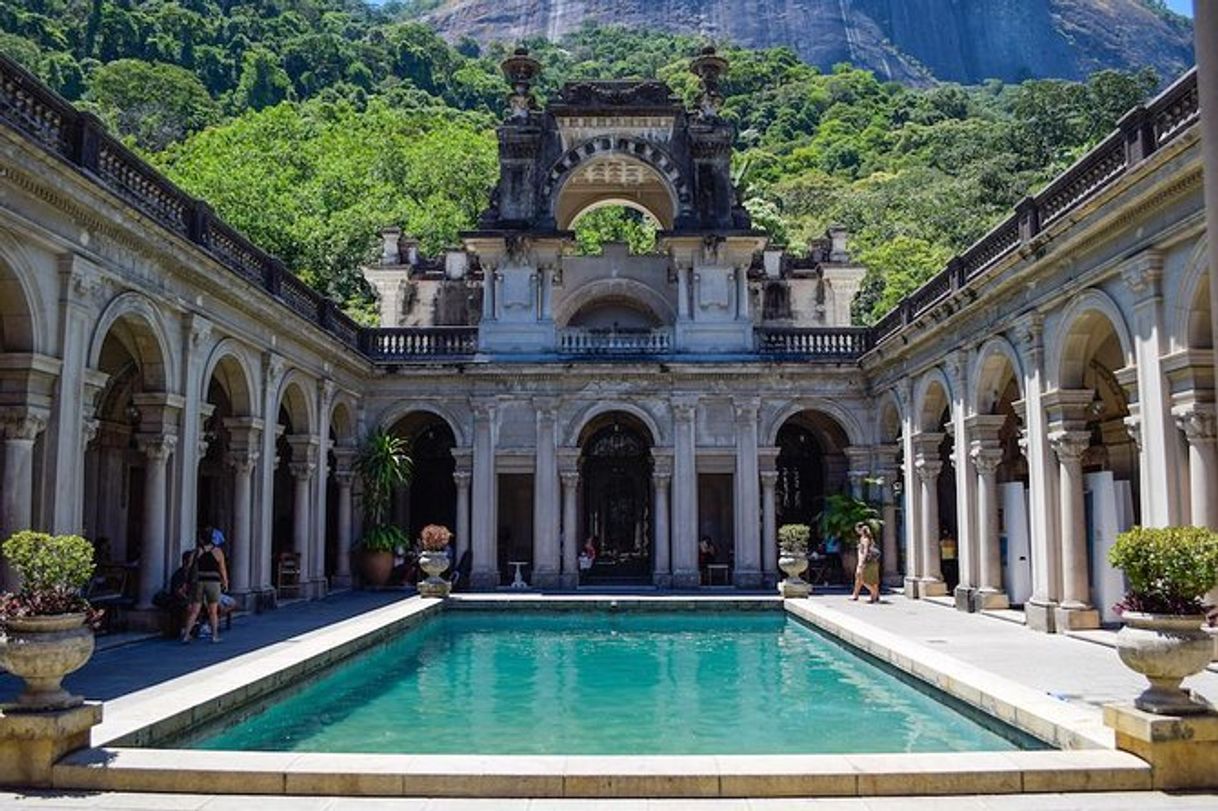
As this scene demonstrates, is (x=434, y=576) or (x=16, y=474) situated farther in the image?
(x=434, y=576)

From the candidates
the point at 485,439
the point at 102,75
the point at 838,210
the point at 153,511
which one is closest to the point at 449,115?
the point at 102,75

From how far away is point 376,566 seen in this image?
2439 centimetres

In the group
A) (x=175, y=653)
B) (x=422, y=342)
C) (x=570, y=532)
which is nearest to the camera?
(x=175, y=653)

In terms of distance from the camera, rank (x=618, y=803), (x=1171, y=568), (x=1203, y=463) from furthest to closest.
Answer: (x=1203, y=463)
(x=1171, y=568)
(x=618, y=803)

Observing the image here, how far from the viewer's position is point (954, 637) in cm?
1470

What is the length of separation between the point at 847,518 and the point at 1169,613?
1713 centimetres

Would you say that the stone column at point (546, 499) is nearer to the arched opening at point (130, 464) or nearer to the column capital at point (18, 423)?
the arched opening at point (130, 464)

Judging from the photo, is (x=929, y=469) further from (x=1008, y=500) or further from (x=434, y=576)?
(x=434, y=576)

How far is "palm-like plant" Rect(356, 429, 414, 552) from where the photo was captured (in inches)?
960

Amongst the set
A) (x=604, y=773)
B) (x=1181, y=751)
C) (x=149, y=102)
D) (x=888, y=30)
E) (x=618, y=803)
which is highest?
(x=888, y=30)

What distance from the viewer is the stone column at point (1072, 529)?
15125mm

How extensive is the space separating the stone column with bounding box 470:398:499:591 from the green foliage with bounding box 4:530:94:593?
1767cm

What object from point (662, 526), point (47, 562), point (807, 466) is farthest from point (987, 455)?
point (47, 562)

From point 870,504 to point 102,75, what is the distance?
50.8 meters
